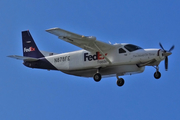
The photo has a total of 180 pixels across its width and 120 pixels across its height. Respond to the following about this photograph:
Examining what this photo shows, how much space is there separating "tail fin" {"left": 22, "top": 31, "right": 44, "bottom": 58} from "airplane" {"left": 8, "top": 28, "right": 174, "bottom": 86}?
130 cm

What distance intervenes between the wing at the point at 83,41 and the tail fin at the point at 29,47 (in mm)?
6159

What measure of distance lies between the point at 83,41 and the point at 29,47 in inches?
317

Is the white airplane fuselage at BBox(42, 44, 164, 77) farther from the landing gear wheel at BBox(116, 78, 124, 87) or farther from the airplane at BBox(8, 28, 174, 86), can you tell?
the landing gear wheel at BBox(116, 78, 124, 87)

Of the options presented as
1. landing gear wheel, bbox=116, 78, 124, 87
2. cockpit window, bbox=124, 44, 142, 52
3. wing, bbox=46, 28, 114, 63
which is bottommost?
landing gear wheel, bbox=116, 78, 124, 87

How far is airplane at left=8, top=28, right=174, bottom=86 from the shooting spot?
1362 inches

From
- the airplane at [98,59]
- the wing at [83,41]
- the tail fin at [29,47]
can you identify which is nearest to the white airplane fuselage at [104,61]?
the airplane at [98,59]

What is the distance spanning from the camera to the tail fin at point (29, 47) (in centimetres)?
4084

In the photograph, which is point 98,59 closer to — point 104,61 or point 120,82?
point 104,61

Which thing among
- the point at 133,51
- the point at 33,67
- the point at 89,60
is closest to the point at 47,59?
the point at 33,67

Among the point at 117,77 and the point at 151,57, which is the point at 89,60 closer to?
the point at 117,77

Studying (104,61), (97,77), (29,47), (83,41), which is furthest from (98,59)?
(29,47)

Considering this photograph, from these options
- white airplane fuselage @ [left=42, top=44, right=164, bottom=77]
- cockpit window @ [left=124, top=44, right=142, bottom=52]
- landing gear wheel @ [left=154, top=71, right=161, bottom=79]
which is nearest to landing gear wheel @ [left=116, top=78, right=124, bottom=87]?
white airplane fuselage @ [left=42, top=44, right=164, bottom=77]

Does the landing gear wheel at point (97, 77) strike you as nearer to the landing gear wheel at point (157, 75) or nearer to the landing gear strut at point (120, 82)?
the landing gear strut at point (120, 82)

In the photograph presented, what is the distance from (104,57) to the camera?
35.8 m
